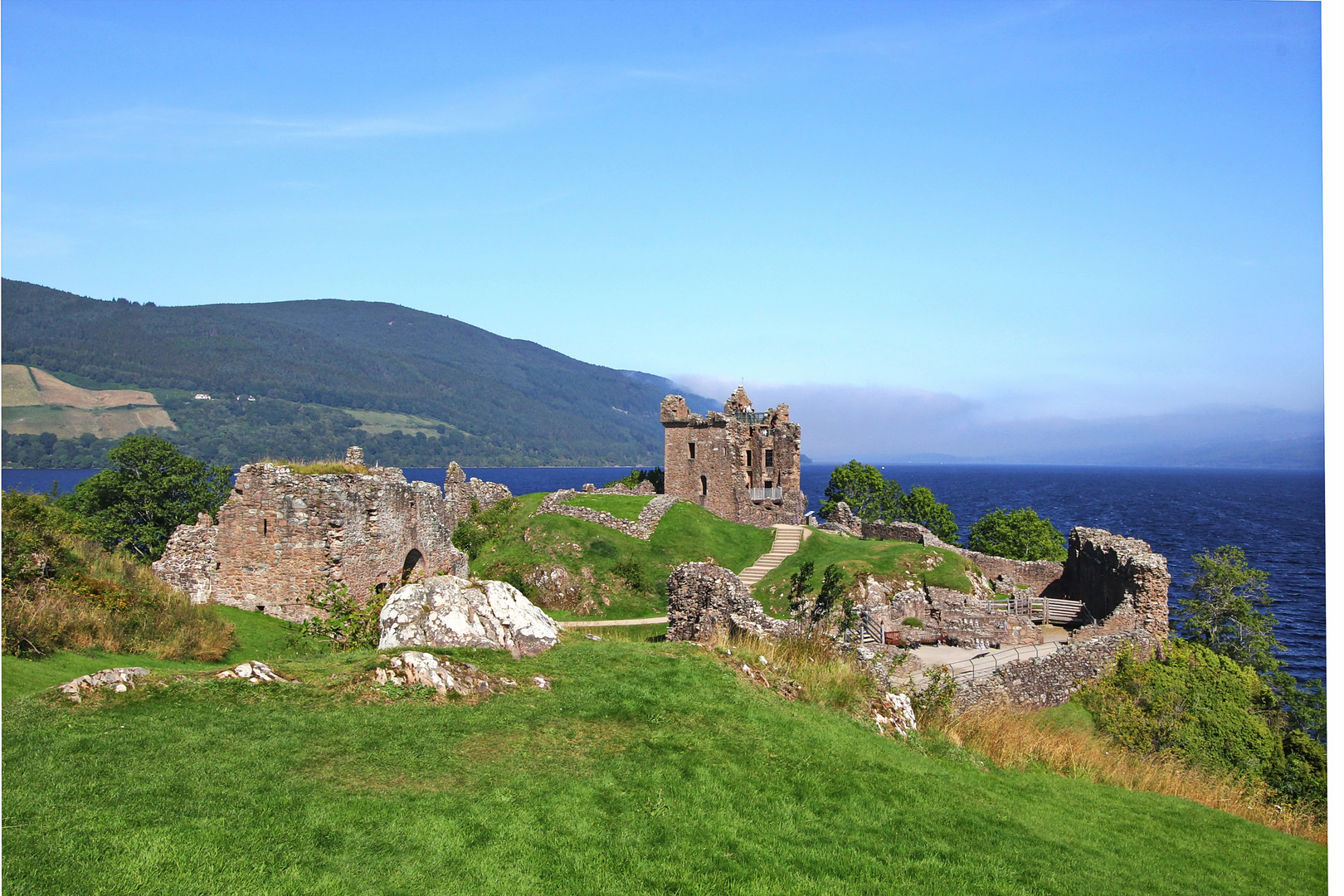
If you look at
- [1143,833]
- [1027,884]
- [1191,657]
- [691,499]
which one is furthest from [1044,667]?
[691,499]

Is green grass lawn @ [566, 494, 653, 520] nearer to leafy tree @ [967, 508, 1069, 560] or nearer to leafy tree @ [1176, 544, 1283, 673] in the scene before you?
leafy tree @ [967, 508, 1069, 560]

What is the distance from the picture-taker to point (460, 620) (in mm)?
14414

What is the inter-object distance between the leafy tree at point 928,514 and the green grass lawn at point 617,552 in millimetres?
22167

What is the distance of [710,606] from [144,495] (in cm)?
3852

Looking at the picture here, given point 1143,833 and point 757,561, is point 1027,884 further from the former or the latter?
point 757,561

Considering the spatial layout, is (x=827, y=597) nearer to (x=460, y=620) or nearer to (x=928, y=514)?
(x=460, y=620)

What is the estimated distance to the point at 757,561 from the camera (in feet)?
136

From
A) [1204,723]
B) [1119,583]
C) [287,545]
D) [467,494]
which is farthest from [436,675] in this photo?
[467,494]

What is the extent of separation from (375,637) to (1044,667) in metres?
19.1

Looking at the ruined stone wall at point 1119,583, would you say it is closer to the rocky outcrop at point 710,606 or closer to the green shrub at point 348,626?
the rocky outcrop at point 710,606

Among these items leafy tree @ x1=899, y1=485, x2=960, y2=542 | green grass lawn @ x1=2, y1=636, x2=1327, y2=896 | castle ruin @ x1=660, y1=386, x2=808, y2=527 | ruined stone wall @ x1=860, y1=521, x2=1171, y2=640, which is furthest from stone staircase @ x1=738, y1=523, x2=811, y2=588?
green grass lawn @ x1=2, y1=636, x2=1327, y2=896

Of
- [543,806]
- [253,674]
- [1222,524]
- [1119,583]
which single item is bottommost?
[1222,524]

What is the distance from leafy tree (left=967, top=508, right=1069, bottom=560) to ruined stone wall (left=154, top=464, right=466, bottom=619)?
43.9 meters

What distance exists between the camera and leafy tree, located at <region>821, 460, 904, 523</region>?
2579 inches
